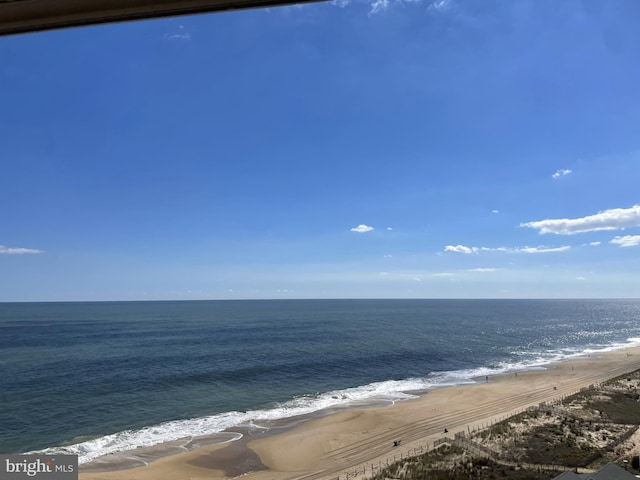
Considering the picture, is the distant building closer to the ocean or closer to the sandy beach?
the sandy beach

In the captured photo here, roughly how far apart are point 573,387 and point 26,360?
260 ft

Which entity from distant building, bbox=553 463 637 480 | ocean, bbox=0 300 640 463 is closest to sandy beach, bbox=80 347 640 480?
ocean, bbox=0 300 640 463

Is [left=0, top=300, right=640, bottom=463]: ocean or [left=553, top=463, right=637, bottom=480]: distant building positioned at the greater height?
[left=553, top=463, right=637, bottom=480]: distant building

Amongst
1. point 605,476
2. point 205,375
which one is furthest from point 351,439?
point 205,375

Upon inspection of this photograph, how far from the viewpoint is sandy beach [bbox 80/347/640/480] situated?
84.0 feet

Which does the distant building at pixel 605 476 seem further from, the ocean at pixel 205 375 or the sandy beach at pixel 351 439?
the ocean at pixel 205 375

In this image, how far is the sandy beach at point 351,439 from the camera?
84.0 feet

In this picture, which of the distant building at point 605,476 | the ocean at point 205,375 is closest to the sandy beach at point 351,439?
the ocean at point 205,375

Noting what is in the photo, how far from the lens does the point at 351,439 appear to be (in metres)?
31.1

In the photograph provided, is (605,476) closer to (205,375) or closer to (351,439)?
(351,439)

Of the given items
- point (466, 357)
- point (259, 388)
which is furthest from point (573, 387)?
point (259, 388)

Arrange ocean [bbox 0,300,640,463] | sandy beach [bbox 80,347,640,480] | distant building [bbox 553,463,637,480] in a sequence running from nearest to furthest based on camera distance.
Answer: distant building [bbox 553,463,637,480] < sandy beach [bbox 80,347,640,480] < ocean [bbox 0,300,640,463]

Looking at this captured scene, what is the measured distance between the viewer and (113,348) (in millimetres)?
70875

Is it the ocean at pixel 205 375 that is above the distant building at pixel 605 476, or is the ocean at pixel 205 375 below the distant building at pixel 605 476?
below
